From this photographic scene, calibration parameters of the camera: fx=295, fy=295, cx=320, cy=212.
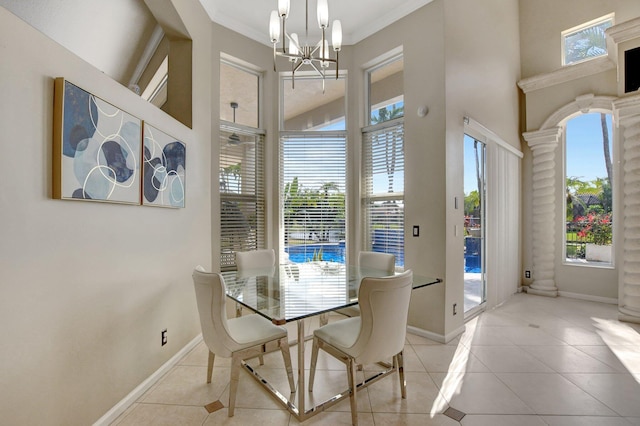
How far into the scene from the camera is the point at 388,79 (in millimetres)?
3771

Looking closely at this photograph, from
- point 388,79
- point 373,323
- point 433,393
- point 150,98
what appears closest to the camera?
point 373,323

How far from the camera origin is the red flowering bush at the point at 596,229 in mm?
4512

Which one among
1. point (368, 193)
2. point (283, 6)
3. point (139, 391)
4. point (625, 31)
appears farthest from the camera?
point (368, 193)

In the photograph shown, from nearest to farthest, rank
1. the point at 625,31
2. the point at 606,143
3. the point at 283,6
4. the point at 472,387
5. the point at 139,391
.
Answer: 1. the point at 283,6
2. the point at 139,391
3. the point at 472,387
4. the point at 625,31
5. the point at 606,143

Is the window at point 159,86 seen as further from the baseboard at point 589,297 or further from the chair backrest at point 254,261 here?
the baseboard at point 589,297

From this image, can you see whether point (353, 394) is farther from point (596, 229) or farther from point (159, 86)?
point (596, 229)

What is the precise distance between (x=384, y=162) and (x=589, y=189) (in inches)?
141

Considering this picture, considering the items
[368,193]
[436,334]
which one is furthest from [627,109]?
[436,334]

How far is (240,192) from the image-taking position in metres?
3.74

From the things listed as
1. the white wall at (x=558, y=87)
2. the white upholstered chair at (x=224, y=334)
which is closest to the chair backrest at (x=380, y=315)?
the white upholstered chair at (x=224, y=334)

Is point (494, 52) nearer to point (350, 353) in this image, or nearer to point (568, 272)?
point (568, 272)

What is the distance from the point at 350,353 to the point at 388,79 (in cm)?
330

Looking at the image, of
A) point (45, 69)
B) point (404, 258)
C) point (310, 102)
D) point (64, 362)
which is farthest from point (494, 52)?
point (64, 362)

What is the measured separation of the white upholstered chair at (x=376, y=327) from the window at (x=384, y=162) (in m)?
1.78
